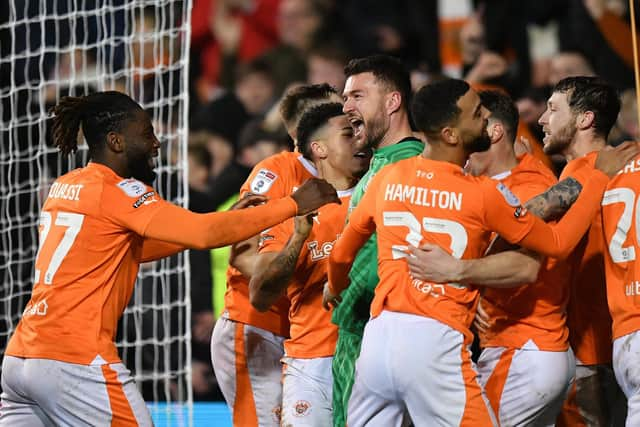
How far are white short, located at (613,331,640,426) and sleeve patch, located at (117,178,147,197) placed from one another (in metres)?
2.08

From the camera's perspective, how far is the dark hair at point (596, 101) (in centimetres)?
486

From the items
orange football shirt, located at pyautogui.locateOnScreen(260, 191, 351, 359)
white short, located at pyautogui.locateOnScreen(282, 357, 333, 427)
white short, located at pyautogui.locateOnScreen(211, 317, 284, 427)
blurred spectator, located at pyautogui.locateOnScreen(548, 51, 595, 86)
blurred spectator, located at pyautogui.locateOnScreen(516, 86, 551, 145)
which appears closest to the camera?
white short, located at pyautogui.locateOnScreen(282, 357, 333, 427)

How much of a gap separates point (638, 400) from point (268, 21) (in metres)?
6.35

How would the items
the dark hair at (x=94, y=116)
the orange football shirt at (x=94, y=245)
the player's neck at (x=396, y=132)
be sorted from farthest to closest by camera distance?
the player's neck at (x=396, y=132) → the dark hair at (x=94, y=116) → the orange football shirt at (x=94, y=245)

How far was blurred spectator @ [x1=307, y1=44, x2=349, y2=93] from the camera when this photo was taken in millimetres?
9336

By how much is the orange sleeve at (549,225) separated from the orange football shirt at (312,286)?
128cm

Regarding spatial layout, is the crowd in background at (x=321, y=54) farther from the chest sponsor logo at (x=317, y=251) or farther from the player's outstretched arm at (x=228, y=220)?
the player's outstretched arm at (x=228, y=220)

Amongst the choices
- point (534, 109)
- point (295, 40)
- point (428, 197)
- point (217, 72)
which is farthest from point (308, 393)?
point (217, 72)

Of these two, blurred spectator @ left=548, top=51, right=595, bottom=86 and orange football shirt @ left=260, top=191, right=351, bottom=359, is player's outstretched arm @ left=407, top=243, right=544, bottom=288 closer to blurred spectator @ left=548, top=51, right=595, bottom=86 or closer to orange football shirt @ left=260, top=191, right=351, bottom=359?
orange football shirt @ left=260, top=191, right=351, bottom=359

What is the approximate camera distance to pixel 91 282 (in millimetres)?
4355

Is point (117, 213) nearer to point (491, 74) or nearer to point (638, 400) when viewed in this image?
point (638, 400)

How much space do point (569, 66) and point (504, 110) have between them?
3302 millimetres

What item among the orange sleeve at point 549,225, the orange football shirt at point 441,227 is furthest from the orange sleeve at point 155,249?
the orange sleeve at point 549,225

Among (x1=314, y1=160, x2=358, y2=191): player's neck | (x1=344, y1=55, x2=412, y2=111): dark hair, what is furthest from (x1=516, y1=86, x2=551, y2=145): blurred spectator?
(x1=344, y1=55, x2=412, y2=111): dark hair
